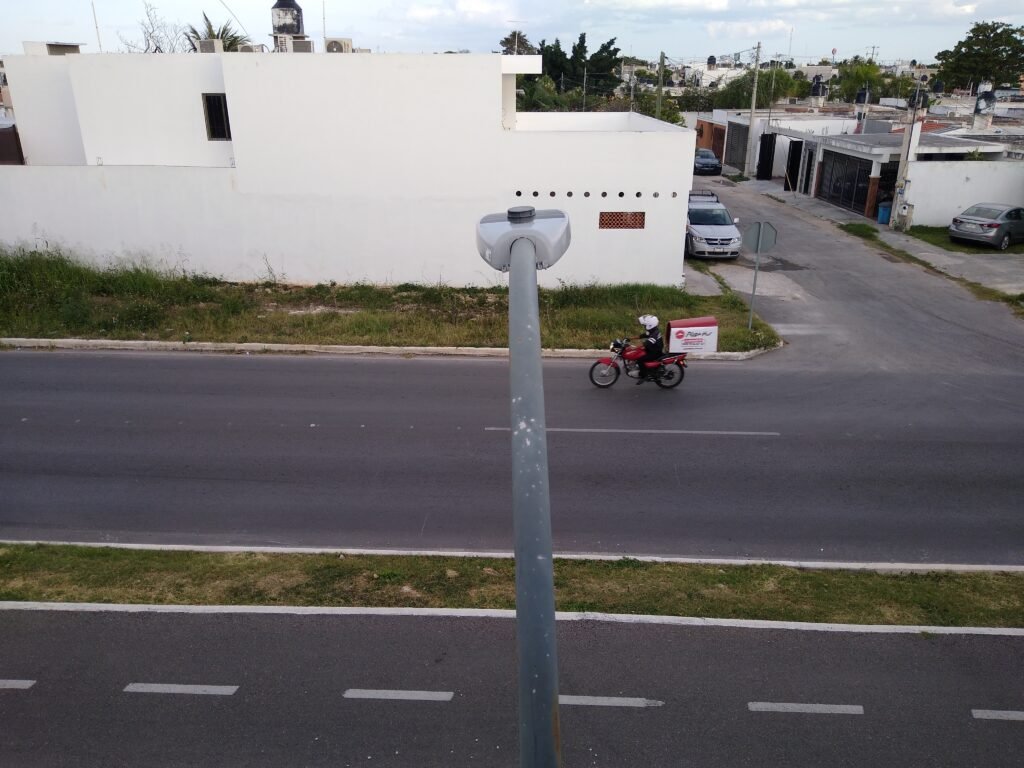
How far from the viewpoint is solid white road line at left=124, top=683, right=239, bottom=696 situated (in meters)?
6.61

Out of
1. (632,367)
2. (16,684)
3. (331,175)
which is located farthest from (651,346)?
(331,175)

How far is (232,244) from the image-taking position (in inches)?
826

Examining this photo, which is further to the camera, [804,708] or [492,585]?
[492,585]

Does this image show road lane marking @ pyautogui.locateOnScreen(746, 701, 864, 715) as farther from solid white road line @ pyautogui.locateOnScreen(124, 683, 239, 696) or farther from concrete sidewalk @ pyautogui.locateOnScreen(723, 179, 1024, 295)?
concrete sidewalk @ pyautogui.locateOnScreen(723, 179, 1024, 295)

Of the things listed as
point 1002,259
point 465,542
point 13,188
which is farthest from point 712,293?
point 13,188

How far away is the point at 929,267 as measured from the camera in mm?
23531

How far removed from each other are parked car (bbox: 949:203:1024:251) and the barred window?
515 inches

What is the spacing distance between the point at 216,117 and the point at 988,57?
75086mm

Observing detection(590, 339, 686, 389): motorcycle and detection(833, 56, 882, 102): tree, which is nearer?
detection(590, 339, 686, 389): motorcycle

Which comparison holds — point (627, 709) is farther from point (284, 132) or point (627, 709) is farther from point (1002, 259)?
point (1002, 259)

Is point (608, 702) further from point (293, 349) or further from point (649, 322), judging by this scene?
point (293, 349)

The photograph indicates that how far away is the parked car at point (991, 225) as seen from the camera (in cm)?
2538

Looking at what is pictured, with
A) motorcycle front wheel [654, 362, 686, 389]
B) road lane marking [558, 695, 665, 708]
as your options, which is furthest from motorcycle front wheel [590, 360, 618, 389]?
road lane marking [558, 695, 665, 708]

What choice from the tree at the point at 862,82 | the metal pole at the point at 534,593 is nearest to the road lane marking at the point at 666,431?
the metal pole at the point at 534,593
